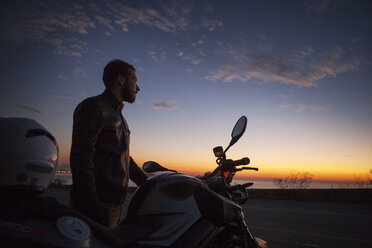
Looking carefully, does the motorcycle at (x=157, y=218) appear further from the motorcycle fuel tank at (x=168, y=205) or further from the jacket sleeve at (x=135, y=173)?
A: the jacket sleeve at (x=135, y=173)

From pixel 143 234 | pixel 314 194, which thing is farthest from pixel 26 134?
pixel 314 194

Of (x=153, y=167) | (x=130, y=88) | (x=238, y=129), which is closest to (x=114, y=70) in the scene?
(x=130, y=88)

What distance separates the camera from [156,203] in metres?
1.47

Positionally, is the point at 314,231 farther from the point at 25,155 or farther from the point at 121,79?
the point at 25,155

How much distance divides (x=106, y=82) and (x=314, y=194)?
45.9 ft

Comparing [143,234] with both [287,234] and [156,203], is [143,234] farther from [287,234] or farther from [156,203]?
[287,234]

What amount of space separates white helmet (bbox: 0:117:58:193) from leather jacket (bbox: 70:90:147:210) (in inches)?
14.0

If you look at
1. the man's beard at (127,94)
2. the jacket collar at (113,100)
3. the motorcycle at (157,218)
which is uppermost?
the man's beard at (127,94)

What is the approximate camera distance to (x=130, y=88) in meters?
2.31

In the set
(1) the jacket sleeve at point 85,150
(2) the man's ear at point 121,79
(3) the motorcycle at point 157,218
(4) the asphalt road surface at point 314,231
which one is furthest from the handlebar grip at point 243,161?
(4) the asphalt road surface at point 314,231

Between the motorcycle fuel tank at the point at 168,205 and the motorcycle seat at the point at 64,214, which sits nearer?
the motorcycle seat at the point at 64,214

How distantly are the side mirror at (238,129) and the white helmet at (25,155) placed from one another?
1.28m

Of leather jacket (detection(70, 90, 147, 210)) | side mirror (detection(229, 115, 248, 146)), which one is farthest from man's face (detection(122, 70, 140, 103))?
side mirror (detection(229, 115, 248, 146))

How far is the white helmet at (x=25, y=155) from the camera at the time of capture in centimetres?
110
